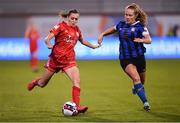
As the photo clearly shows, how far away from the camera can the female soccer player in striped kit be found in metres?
11.0

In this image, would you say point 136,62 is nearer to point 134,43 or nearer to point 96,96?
point 134,43

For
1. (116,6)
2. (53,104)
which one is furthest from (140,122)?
(116,6)

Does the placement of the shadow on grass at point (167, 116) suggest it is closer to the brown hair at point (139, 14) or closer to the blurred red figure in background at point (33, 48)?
the brown hair at point (139, 14)

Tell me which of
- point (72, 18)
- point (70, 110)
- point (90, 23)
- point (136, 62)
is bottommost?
point (70, 110)

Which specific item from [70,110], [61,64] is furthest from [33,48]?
[70,110]

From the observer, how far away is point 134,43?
439 inches

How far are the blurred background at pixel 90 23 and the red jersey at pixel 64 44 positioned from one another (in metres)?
14.0

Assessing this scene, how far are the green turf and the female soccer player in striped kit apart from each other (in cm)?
57

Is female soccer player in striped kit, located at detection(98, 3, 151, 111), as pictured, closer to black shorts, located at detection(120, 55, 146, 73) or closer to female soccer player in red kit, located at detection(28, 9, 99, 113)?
black shorts, located at detection(120, 55, 146, 73)

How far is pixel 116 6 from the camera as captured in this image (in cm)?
3000

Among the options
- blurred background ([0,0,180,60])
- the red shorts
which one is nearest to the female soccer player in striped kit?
the red shorts

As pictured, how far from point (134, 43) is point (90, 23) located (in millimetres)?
16072

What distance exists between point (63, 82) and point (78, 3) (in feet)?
45.4

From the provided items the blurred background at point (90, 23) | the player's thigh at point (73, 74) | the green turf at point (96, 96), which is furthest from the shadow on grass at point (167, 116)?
the blurred background at point (90, 23)
